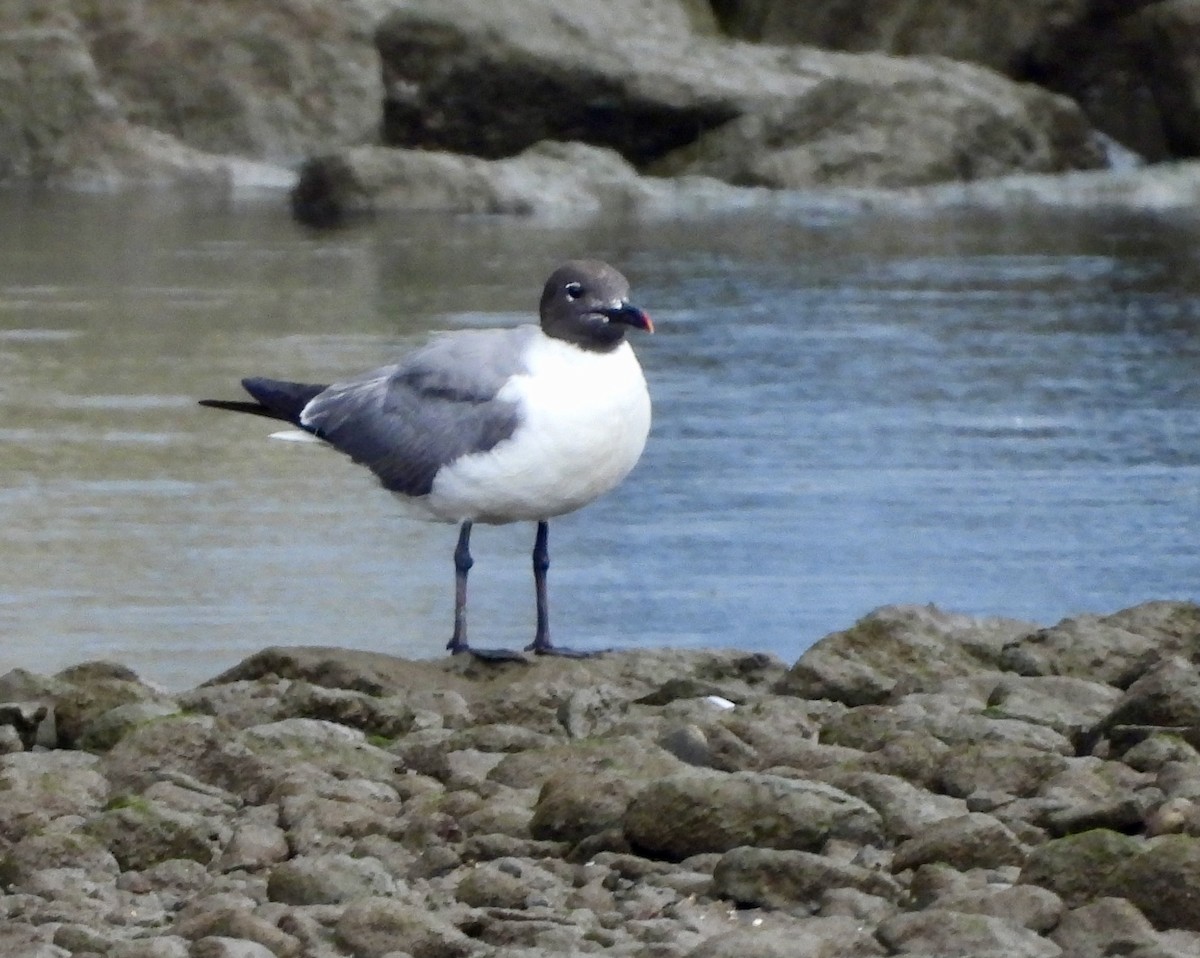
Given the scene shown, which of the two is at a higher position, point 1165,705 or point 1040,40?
point 1040,40

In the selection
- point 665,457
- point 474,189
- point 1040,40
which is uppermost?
point 1040,40

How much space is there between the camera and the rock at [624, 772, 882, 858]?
3.81 metres

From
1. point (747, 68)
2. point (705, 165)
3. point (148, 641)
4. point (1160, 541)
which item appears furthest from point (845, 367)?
point (747, 68)

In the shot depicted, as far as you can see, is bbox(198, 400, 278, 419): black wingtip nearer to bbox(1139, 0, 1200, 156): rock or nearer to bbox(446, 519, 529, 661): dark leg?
bbox(446, 519, 529, 661): dark leg

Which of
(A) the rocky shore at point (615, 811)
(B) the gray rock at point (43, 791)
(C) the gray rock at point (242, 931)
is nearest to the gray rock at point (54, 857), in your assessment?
(A) the rocky shore at point (615, 811)

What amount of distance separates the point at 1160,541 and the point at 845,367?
10.2 feet

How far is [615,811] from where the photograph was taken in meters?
3.94

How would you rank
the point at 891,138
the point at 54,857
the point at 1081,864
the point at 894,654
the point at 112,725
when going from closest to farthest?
the point at 1081,864 < the point at 54,857 < the point at 112,725 < the point at 894,654 < the point at 891,138

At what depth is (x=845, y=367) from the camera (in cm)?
989

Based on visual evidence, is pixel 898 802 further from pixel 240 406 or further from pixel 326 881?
pixel 240 406

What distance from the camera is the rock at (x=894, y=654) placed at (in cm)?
509

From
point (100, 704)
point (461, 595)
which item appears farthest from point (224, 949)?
point (461, 595)

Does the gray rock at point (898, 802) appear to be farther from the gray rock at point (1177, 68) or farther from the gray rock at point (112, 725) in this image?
the gray rock at point (1177, 68)

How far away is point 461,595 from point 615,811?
1770mm
